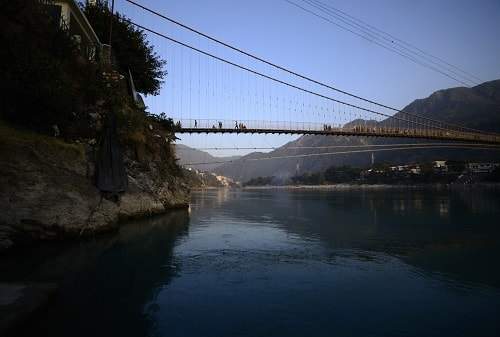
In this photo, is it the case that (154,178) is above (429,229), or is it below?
above

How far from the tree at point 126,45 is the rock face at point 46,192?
59.4 feet

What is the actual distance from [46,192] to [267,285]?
841 centimetres

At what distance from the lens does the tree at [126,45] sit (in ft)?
101

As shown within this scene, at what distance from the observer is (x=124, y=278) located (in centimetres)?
911

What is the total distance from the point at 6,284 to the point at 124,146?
1500 centimetres

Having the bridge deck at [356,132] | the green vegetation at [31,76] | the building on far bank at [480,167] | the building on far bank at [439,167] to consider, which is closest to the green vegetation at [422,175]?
the building on far bank at [439,167]

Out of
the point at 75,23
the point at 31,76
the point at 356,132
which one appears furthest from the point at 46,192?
the point at 356,132

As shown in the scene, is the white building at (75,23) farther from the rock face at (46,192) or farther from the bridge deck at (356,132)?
the bridge deck at (356,132)

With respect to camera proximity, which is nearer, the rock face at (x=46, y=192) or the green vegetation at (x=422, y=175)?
the rock face at (x=46, y=192)

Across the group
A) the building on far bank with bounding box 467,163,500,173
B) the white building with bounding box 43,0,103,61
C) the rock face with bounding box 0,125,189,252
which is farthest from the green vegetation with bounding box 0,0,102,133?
the building on far bank with bounding box 467,163,500,173

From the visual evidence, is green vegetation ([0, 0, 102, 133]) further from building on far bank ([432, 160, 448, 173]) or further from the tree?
building on far bank ([432, 160, 448, 173])

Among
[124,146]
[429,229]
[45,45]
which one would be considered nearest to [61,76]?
[45,45]

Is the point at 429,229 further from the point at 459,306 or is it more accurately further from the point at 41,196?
the point at 41,196

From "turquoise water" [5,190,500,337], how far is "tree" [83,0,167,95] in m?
21.2
